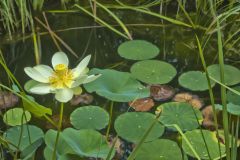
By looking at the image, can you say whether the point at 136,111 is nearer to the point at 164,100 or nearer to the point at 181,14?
the point at 164,100

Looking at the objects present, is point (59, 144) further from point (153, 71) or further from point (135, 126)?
point (153, 71)

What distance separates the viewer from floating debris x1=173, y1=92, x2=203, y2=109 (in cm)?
159

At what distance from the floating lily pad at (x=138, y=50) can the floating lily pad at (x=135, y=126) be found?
360 mm

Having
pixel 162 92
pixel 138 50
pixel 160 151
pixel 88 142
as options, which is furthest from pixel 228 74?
pixel 88 142

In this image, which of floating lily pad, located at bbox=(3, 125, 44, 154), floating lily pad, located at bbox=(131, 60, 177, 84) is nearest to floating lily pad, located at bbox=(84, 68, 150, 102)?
floating lily pad, located at bbox=(3, 125, 44, 154)

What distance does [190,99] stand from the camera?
5.31 ft

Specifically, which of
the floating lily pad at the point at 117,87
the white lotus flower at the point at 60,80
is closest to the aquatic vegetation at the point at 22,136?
the floating lily pad at the point at 117,87

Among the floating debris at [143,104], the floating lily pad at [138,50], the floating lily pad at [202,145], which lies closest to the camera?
the floating lily pad at [202,145]

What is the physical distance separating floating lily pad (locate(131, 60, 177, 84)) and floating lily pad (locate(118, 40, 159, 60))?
60mm

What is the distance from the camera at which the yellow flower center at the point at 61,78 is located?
3.28 ft

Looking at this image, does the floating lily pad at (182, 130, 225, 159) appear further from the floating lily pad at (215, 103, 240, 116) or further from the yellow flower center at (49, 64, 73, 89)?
the yellow flower center at (49, 64, 73, 89)

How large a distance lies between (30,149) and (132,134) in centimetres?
44

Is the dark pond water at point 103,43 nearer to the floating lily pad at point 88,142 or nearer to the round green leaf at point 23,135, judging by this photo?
the round green leaf at point 23,135

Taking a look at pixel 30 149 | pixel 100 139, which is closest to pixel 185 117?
pixel 100 139
